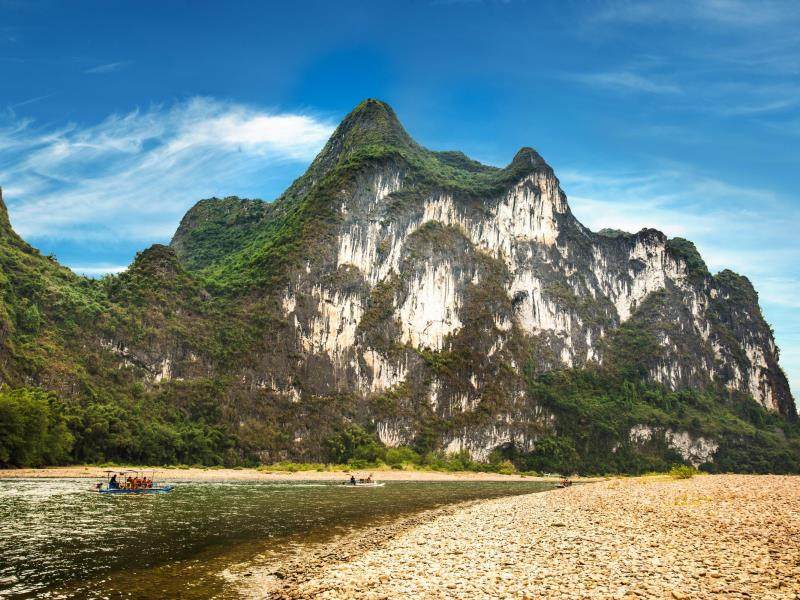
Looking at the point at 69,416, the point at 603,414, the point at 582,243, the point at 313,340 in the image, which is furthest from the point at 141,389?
the point at 582,243

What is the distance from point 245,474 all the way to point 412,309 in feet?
209

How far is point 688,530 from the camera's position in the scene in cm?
1869

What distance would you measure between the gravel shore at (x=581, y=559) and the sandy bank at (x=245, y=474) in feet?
140

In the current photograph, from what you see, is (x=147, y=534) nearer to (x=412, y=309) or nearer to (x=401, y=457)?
(x=401, y=457)

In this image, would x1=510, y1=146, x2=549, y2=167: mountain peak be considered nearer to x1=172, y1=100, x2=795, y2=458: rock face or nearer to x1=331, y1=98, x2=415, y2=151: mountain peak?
x1=172, y1=100, x2=795, y2=458: rock face

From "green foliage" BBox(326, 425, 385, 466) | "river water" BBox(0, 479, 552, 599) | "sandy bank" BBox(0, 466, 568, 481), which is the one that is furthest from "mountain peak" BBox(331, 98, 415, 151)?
"river water" BBox(0, 479, 552, 599)

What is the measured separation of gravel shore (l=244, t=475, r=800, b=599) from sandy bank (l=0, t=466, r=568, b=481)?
140 feet

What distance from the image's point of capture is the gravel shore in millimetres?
12320

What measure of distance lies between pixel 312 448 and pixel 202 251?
94472mm

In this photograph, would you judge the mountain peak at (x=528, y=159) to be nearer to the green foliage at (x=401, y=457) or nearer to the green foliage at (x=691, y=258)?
the green foliage at (x=691, y=258)

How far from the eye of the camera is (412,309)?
427 feet

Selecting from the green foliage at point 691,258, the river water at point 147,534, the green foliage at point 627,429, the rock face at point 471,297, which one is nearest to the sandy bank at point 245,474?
the river water at point 147,534

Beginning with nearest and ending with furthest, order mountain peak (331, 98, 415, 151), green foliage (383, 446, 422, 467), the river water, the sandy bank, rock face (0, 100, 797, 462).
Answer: the river water < the sandy bank < green foliage (383, 446, 422, 467) < rock face (0, 100, 797, 462) < mountain peak (331, 98, 415, 151)

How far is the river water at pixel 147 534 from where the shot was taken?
15688 millimetres
